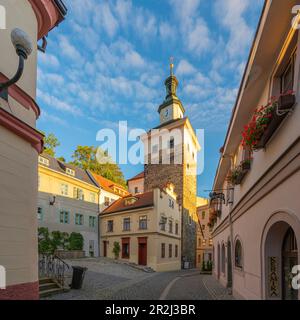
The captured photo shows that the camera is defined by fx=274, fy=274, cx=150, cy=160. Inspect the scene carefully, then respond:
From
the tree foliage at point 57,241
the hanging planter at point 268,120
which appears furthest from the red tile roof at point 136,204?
the hanging planter at point 268,120

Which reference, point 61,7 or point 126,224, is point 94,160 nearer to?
point 126,224

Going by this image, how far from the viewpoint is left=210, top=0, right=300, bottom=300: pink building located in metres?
4.34

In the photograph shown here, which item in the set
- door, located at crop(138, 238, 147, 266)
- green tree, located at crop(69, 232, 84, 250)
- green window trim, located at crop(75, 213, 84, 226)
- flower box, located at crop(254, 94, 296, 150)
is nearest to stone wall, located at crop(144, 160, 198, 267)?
door, located at crop(138, 238, 147, 266)

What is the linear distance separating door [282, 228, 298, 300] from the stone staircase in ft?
25.7

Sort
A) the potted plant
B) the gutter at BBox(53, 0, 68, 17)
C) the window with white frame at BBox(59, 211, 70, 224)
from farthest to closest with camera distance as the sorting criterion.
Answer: the window with white frame at BBox(59, 211, 70, 224) → the potted plant → the gutter at BBox(53, 0, 68, 17)

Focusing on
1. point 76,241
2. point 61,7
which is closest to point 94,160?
point 76,241

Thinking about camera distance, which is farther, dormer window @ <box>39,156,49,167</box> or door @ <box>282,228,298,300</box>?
dormer window @ <box>39,156,49,167</box>

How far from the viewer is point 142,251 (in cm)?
2675

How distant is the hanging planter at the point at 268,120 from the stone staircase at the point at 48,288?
8.59 m

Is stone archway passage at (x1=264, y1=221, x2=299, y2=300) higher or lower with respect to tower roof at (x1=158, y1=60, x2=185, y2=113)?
lower

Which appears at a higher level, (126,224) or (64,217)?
(64,217)

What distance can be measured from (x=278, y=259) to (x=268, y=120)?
2.99m

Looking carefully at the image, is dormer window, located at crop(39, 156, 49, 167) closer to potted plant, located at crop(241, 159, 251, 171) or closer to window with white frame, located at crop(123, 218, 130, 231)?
window with white frame, located at crop(123, 218, 130, 231)
